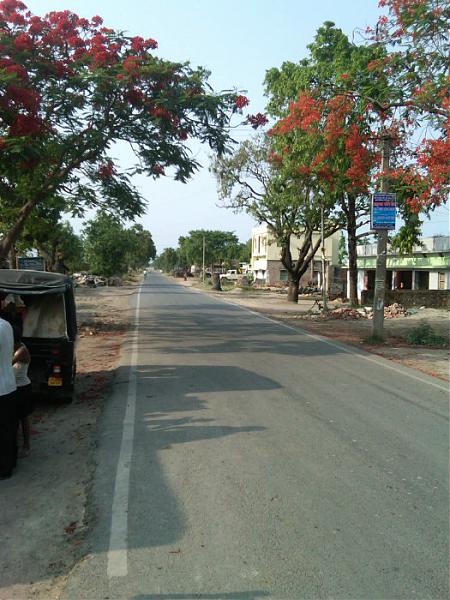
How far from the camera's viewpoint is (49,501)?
4824 mm

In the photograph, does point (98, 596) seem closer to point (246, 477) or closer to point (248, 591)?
point (248, 591)

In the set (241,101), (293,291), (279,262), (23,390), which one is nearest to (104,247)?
(279,262)

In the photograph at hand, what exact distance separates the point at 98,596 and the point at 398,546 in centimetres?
206

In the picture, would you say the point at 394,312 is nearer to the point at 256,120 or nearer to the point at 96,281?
the point at 256,120

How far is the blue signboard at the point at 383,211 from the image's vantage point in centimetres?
1509

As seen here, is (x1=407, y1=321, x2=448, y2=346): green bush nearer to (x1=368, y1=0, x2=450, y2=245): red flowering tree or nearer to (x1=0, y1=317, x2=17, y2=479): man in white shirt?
(x1=368, y1=0, x2=450, y2=245): red flowering tree

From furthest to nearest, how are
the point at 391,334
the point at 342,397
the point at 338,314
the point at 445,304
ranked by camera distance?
the point at 445,304
the point at 338,314
the point at 391,334
the point at 342,397

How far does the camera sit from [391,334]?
18.2m

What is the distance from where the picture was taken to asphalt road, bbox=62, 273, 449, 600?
11.6 feet

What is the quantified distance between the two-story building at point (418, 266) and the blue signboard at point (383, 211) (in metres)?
23.4

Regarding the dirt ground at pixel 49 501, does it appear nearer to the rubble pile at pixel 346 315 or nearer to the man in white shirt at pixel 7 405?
the man in white shirt at pixel 7 405

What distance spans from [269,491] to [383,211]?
11704 millimetres

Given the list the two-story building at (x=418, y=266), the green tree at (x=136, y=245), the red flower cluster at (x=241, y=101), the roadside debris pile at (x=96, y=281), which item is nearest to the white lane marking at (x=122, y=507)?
the red flower cluster at (x=241, y=101)

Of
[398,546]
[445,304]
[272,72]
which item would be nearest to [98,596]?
[398,546]
